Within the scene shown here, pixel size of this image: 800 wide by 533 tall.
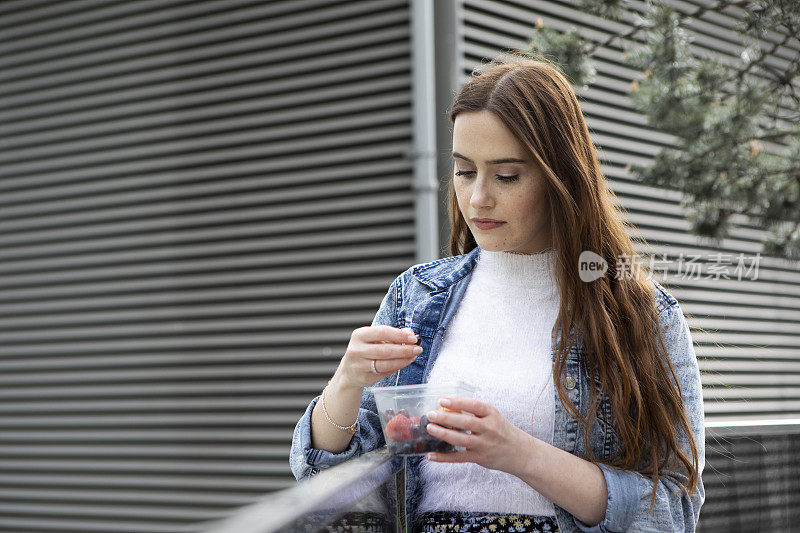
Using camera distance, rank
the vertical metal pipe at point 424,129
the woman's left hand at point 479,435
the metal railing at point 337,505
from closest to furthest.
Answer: the metal railing at point 337,505, the woman's left hand at point 479,435, the vertical metal pipe at point 424,129

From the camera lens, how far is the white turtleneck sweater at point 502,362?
1.61m

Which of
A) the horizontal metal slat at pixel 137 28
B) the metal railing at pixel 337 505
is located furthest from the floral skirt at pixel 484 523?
the horizontal metal slat at pixel 137 28

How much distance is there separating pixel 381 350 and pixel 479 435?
239mm

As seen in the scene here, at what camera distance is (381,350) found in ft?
4.72

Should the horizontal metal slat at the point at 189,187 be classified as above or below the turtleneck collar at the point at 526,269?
above

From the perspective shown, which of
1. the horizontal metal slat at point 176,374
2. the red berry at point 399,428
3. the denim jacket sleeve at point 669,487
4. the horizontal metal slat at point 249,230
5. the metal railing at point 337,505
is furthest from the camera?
the horizontal metal slat at point 176,374

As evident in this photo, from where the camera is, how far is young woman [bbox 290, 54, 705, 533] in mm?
1577

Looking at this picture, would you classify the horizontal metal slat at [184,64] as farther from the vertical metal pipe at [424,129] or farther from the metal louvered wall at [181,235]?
the vertical metal pipe at [424,129]

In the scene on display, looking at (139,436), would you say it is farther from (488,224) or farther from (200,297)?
(488,224)

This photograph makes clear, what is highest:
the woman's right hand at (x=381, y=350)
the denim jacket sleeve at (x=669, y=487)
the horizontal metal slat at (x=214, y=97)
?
the horizontal metal slat at (x=214, y=97)

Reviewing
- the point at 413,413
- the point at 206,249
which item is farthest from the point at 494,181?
the point at 206,249

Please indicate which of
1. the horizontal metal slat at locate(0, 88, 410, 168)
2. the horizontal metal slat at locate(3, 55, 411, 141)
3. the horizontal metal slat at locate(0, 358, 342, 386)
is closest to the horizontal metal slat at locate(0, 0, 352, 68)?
the horizontal metal slat at locate(3, 55, 411, 141)

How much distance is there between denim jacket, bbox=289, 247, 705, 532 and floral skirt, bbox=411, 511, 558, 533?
36 mm

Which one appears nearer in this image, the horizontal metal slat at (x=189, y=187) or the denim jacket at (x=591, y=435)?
the denim jacket at (x=591, y=435)
